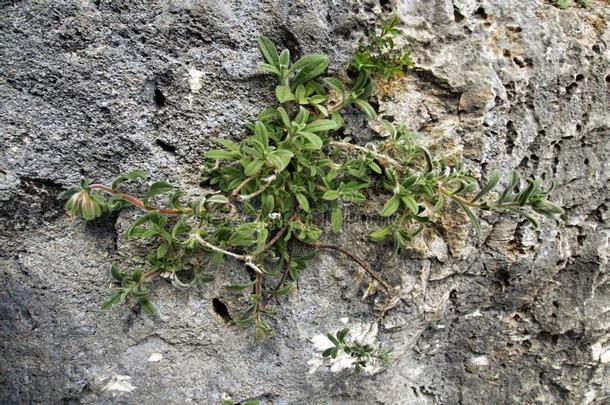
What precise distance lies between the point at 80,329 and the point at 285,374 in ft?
2.98

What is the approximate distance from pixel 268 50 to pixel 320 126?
349 millimetres

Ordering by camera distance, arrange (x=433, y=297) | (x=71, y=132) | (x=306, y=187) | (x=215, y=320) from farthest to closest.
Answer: (x=433, y=297)
(x=215, y=320)
(x=306, y=187)
(x=71, y=132)

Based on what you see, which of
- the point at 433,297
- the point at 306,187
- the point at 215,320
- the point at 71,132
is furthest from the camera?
the point at 433,297

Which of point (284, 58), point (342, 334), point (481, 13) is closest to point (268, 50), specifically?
point (284, 58)

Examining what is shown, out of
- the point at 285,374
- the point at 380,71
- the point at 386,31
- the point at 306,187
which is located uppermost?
the point at 386,31

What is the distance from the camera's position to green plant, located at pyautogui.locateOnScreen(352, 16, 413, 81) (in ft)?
6.52

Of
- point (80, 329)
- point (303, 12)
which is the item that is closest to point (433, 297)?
point (303, 12)

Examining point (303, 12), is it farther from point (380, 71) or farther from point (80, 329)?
point (80, 329)

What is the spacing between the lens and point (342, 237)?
85.8 inches

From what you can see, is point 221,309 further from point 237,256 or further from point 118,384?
point 118,384

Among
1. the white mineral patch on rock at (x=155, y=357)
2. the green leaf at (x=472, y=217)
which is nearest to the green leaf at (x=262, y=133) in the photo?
the green leaf at (x=472, y=217)

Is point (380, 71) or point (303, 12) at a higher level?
point (303, 12)

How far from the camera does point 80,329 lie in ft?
6.75

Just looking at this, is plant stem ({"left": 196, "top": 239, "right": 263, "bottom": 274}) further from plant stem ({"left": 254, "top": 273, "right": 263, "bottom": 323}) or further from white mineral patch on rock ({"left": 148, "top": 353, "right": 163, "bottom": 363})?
white mineral patch on rock ({"left": 148, "top": 353, "right": 163, "bottom": 363})
